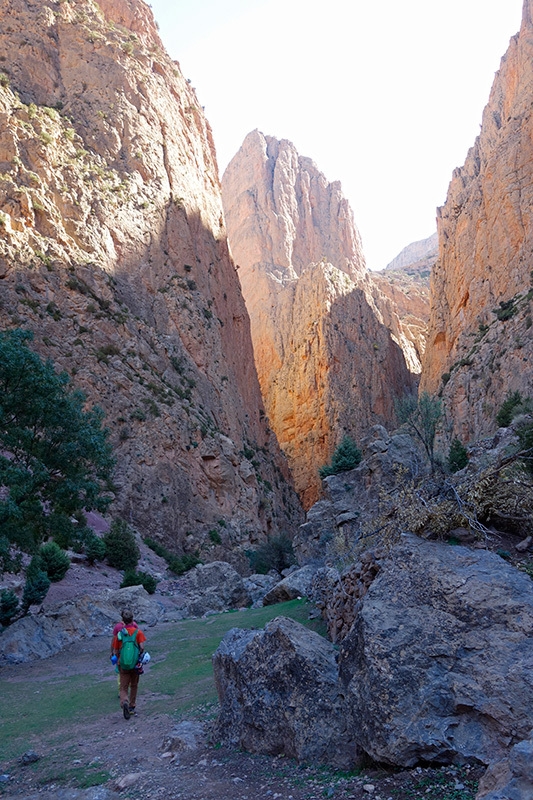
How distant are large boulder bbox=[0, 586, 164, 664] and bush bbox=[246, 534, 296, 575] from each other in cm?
1236

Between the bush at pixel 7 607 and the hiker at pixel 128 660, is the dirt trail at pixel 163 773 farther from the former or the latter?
the bush at pixel 7 607

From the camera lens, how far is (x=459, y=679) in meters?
4.21

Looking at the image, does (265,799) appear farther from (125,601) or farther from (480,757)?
(125,601)

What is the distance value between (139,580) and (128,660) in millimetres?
13566

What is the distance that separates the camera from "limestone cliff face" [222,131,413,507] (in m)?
62.4

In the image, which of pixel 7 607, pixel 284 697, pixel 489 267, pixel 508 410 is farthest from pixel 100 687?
pixel 489 267

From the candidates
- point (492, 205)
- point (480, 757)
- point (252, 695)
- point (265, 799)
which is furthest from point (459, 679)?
point (492, 205)

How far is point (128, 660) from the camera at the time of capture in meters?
7.59

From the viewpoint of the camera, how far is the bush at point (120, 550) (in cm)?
2198

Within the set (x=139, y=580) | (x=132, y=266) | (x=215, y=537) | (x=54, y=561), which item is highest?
(x=132, y=266)

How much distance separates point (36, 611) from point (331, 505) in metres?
13.1

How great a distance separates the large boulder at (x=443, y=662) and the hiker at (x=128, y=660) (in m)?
4.00

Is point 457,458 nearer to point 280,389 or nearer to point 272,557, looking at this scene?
point 272,557

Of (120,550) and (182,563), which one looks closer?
(120,550)
